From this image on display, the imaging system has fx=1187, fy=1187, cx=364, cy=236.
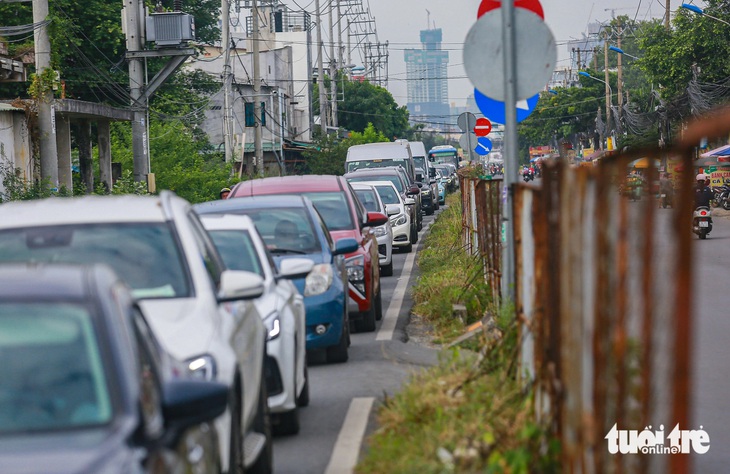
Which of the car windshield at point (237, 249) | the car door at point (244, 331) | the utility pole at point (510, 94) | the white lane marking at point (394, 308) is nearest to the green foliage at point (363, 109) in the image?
the white lane marking at point (394, 308)

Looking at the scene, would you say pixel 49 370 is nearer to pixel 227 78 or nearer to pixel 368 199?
pixel 368 199

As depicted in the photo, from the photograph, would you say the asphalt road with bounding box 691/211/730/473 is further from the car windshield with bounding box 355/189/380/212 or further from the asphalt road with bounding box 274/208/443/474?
the car windshield with bounding box 355/189/380/212

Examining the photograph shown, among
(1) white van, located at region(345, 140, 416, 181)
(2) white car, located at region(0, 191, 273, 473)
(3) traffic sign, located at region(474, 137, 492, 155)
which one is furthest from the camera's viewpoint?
(1) white van, located at region(345, 140, 416, 181)

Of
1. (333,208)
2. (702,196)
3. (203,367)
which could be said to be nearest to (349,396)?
(203,367)

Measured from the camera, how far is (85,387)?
149 inches

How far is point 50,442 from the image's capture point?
3.56 meters

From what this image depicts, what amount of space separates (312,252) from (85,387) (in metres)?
7.15

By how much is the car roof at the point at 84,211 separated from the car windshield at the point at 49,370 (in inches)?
90.6

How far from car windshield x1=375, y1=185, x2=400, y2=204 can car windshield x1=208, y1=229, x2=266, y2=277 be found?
16.3m

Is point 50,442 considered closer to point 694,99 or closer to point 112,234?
point 112,234

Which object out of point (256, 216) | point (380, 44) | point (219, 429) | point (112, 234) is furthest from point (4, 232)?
point (380, 44)

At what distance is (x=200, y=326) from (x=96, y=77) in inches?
1486

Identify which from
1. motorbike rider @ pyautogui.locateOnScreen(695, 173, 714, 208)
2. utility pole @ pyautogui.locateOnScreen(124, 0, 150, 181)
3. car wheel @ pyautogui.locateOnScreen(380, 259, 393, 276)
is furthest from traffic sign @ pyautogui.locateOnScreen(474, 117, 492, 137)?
utility pole @ pyautogui.locateOnScreen(124, 0, 150, 181)

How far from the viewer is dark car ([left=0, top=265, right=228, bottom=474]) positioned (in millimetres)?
3549
